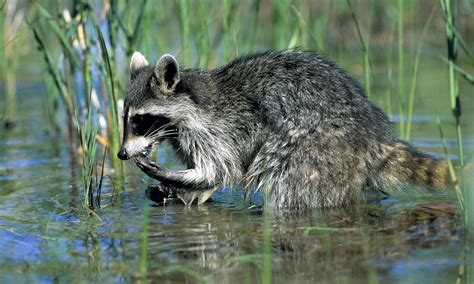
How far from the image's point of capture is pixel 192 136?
6.14m

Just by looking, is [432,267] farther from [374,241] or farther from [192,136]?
[192,136]

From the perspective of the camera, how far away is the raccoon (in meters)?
5.62

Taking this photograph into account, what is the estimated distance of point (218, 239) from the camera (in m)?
5.02

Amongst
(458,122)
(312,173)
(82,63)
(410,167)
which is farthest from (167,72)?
(458,122)

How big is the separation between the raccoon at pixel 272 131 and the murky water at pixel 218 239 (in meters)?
0.18

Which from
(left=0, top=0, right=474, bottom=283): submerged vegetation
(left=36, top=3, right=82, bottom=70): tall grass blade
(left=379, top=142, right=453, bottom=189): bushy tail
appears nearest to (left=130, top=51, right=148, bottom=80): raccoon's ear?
(left=0, top=0, right=474, bottom=283): submerged vegetation

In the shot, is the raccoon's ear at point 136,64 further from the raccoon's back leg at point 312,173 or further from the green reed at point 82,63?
the raccoon's back leg at point 312,173

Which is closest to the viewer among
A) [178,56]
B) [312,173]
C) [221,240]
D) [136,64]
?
[221,240]

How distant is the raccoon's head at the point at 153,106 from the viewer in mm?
5930

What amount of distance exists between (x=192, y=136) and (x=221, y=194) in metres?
0.63

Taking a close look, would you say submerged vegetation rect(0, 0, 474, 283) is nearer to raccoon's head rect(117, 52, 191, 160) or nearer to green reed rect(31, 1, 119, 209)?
green reed rect(31, 1, 119, 209)

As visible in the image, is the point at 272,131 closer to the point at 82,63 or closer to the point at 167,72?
the point at 167,72

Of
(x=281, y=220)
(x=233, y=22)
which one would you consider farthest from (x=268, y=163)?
(x=233, y=22)

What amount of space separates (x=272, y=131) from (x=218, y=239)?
112 centimetres
